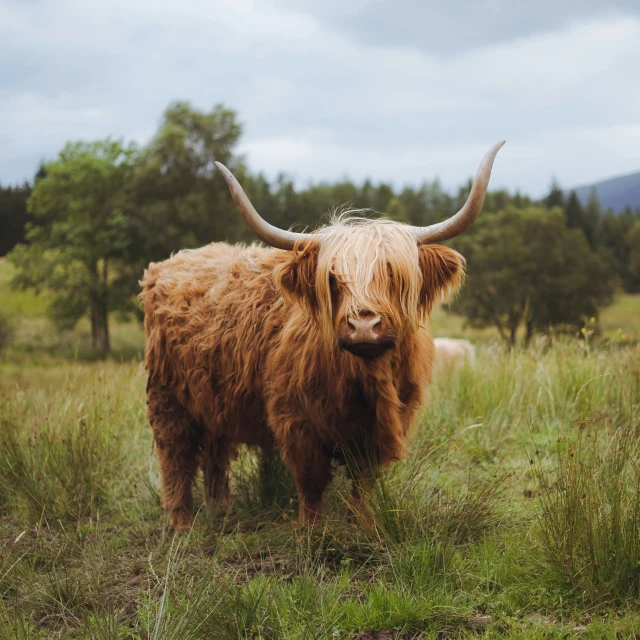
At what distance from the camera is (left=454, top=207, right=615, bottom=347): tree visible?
34.1 m

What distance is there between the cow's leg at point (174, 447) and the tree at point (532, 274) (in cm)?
2900

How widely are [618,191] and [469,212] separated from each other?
113 meters

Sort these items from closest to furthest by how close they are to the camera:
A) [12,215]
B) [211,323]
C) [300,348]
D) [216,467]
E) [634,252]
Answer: [300,348]
[211,323]
[216,467]
[12,215]
[634,252]

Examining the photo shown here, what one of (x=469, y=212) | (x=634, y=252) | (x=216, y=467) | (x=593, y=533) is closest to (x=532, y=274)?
(x=634, y=252)

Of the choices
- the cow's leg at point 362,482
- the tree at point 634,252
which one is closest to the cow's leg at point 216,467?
the cow's leg at point 362,482

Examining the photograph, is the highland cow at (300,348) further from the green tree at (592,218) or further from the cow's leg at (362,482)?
the green tree at (592,218)

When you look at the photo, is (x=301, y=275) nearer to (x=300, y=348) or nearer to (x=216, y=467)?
(x=300, y=348)

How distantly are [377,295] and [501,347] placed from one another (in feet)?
15.2

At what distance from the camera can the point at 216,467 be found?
Answer: 4242mm

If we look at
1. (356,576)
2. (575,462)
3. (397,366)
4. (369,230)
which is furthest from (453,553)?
(369,230)

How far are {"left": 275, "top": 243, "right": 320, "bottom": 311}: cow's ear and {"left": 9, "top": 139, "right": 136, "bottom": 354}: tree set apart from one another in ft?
87.3

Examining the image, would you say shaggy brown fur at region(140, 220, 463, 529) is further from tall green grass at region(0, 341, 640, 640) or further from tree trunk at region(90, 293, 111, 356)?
tree trunk at region(90, 293, 111, 356)

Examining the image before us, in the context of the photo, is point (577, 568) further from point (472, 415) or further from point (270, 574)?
point (472, 415)

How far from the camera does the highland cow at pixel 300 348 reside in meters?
2.92
